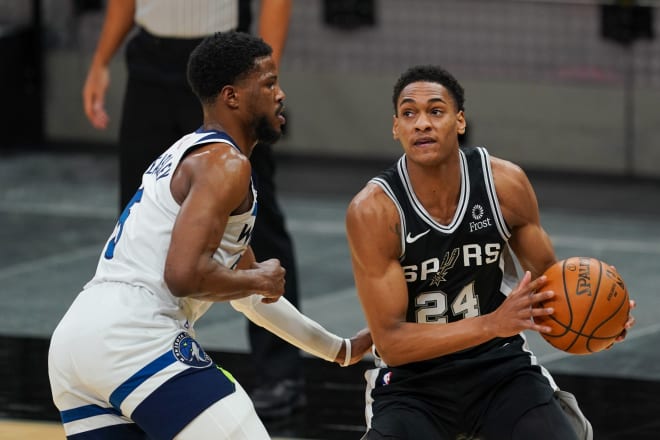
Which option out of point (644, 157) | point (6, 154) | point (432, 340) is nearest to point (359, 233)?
point (432, 340)

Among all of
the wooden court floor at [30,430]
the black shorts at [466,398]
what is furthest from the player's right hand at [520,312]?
the wooden court floor at [30,430]

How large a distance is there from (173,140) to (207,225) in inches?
86.6

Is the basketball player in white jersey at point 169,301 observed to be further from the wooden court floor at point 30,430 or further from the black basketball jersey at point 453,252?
the wooden court floor at point 30,430

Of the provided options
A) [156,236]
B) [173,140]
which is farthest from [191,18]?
[156,236]

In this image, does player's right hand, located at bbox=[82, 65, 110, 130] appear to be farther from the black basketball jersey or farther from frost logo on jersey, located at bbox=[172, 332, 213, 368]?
frost logo on jersey, located at bbox=[172, 332, 213, 368]

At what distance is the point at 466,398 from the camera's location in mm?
4629

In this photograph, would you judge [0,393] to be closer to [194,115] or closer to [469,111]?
[194,115]

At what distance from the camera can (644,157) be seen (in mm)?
10859

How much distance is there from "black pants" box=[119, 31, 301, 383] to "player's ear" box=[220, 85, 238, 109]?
1634 millimetres

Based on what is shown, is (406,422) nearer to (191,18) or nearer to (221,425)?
(221,425)

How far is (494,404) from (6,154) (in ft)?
25.8

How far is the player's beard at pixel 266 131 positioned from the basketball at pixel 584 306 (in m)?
0.93

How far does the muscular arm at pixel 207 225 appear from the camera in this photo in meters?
3.95

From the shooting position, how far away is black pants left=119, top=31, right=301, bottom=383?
5980 millimetres
